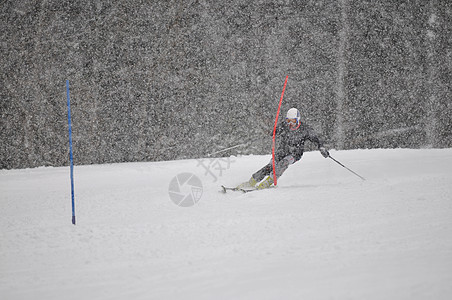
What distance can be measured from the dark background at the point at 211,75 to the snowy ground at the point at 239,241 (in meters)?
2.71

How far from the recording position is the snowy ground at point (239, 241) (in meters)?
2.59

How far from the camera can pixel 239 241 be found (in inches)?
138

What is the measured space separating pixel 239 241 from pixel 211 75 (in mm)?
6370

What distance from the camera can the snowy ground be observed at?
2.59 meters

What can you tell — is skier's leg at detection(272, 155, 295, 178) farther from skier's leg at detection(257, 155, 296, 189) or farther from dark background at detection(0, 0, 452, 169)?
dark background at detection(0, 0, 452, 169)

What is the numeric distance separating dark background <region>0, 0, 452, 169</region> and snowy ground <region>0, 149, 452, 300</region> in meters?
2.71

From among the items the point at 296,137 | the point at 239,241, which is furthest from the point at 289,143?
the point at 239,241

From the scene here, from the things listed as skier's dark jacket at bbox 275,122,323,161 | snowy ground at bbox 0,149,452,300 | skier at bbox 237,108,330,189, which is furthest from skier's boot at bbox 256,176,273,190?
skier's dark jacket at bbox 275,122,323,161

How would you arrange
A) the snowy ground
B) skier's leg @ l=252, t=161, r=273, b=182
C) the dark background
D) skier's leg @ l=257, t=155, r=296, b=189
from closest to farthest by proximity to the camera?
the snowy ground < skier's leg @ l=257, t=155, r=296, b=189 < skier's leg @ l=252, t=161, r=273, b=182 < the dark background

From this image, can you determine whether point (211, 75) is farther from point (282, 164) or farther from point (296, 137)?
point (282, 164)

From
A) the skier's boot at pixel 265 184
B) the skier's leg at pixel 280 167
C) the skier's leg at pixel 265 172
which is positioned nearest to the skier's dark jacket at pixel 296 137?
the skier's leg at pixel 280 167

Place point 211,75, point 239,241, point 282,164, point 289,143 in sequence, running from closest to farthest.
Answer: point 239,241 → point 282,164 → point 289,143 → point 211,75

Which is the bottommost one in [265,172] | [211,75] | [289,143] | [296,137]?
[265,172]

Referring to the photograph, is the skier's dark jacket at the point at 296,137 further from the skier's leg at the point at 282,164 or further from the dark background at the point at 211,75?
the dark background at the point at 211,75
